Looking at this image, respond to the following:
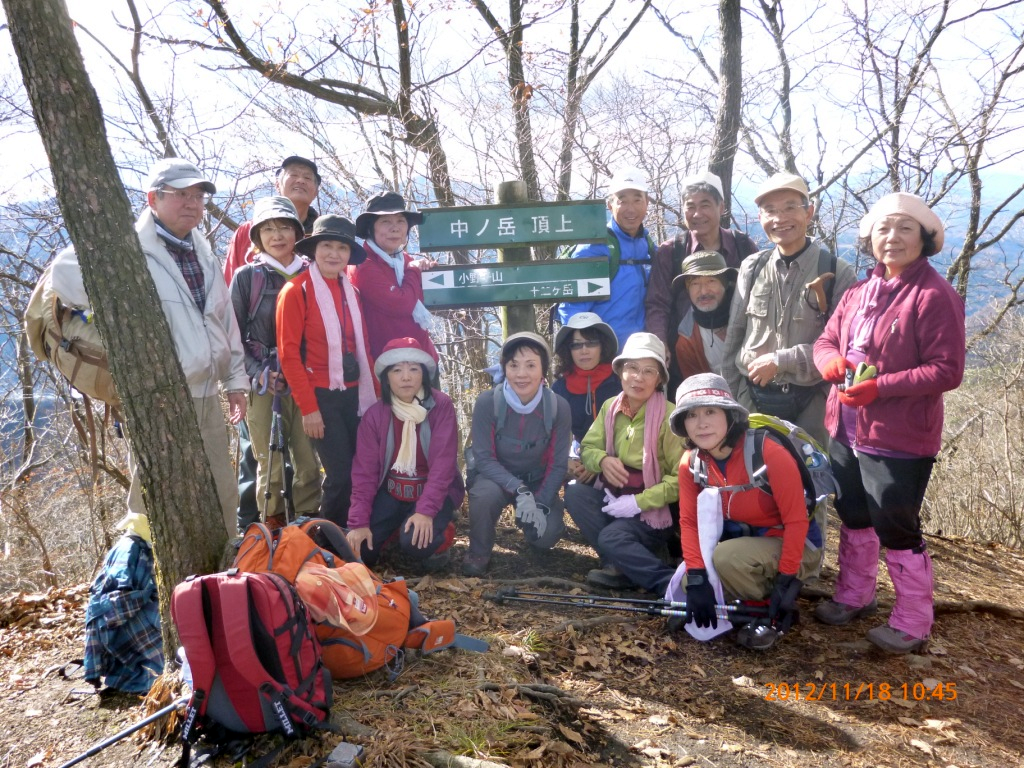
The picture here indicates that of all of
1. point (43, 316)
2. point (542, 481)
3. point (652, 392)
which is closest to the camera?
point (43, 316)

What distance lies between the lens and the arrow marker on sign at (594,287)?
5129 millimetres

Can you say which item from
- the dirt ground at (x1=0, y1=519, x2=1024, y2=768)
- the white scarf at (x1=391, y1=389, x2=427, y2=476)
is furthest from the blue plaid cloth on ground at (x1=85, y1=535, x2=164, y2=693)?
the white scarf at (x1=391, y1=389, x2=427, y2=476)

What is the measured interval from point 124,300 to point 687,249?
3767 mm

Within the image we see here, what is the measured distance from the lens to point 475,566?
4605 millimetres

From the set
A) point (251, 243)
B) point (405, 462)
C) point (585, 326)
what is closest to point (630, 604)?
point (405, 462)

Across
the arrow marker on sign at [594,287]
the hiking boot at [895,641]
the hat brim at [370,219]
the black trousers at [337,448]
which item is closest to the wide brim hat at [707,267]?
the arrow marker on sign at [594,287]

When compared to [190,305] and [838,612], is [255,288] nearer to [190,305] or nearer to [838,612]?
[190,305]

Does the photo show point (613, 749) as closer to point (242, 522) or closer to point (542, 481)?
point (542, 481)

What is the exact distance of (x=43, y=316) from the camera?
11.6ft

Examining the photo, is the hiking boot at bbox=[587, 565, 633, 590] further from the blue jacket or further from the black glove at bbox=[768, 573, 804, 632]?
the blue jacket

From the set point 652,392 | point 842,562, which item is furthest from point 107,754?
point 842,562

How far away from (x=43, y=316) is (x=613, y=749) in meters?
3.56

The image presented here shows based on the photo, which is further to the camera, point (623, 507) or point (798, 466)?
point (623, 507)

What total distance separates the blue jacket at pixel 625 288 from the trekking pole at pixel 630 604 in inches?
79.3
